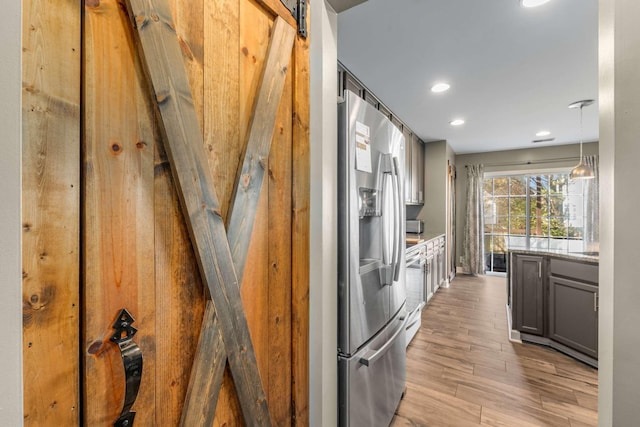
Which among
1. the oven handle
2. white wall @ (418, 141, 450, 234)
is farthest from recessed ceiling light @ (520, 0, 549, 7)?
white wall @ (418, 141, 450, 234)

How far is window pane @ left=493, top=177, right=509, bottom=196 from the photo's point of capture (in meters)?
5.70

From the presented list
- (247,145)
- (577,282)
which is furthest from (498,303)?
(247,145)

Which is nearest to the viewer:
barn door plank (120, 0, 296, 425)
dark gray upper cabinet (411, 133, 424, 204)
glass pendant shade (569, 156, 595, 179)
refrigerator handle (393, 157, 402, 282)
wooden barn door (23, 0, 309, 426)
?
wooden barn door (23, 0, 309, 426)

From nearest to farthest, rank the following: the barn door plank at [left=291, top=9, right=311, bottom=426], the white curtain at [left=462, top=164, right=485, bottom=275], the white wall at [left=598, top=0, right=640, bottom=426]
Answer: the white wall at [left=598, top=0, right=640, bottom=426]
the barn door plank at [left=291, top=9, right=311, bottom=426]
the white curtain at [left=462, top=164, right=485, bottom=275]

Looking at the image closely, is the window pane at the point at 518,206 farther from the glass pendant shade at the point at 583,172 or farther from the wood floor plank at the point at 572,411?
the wood floor plank at the point at 572,411

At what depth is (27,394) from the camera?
1.54ft

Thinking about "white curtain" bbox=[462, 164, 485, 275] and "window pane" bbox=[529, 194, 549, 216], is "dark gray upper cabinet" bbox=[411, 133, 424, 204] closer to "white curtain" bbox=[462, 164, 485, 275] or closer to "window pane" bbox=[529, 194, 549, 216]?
"white curtain" bbox=[462, 164, 485, 275]

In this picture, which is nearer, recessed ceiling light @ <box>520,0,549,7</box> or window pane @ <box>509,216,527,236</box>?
recessed ceiling light @ <box>520,0,549,7</box>

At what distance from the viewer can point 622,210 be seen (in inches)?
30.1

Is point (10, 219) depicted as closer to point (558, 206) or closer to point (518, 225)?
point (518, 225)

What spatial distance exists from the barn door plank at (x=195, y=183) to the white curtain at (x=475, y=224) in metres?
5.84

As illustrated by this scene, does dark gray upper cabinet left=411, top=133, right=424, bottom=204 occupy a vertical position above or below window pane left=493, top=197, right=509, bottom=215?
above

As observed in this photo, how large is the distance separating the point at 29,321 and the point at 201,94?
0.61 m

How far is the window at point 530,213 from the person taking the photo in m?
5.09
